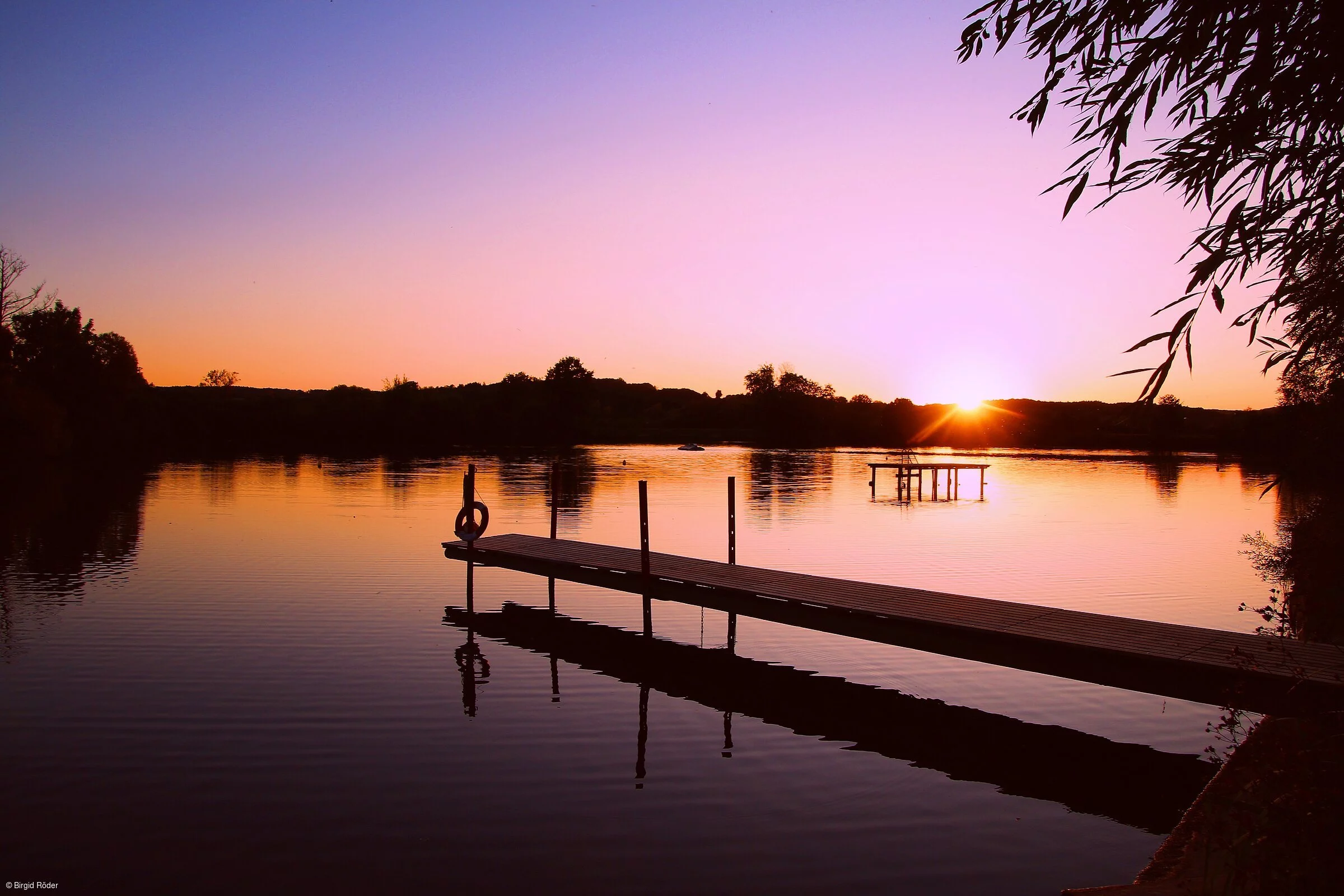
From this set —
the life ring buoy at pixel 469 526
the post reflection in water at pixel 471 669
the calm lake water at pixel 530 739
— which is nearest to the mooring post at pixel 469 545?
the life ring buoy at pixel 469 526

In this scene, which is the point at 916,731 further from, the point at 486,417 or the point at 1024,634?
the point at 486,417

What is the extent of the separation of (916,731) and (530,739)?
4.19 m

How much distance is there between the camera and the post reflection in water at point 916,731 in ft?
28.7

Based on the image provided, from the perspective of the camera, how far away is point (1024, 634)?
10.6 metres

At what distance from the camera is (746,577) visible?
48.9 feet

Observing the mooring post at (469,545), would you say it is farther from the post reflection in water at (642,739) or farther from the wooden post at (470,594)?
the post reflection in water at (642,739)

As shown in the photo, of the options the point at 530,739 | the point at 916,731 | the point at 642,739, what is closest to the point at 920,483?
the point at 916,731

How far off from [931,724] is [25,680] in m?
10.6

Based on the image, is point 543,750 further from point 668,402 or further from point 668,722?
point 668,402

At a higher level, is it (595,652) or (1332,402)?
(1332,402)

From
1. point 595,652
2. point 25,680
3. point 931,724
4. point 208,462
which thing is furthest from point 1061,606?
point 208,462

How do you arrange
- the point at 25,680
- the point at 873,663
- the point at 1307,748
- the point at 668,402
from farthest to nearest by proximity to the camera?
the point at 668,402 → the point at 873,663 → the point at 25,680 → the point at 1307,748

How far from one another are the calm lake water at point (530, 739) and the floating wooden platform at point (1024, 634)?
0.73 metres

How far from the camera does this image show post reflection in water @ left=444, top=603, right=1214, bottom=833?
8734mm
